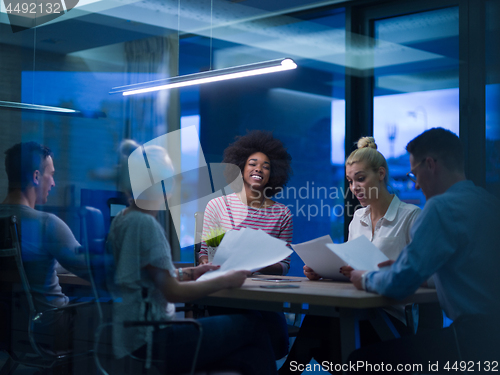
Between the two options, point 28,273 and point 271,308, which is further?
point 28,273

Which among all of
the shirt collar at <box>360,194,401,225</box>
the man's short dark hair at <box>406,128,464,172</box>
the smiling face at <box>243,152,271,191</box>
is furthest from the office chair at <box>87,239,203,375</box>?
the smiling face at <box>243,152,271,191</box>

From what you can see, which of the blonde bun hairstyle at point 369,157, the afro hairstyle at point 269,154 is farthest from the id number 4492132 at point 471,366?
the afro hairstyle at point 269,154

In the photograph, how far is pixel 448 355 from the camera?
1720mm

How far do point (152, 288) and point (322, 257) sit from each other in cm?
73

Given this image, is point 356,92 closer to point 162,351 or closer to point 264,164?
point 264,164

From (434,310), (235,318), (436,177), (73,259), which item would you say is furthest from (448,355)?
(73,259)

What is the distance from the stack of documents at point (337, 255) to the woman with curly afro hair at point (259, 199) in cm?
46

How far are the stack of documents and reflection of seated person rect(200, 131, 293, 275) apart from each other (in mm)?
479

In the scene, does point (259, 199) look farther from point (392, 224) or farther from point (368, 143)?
point (392, 224)

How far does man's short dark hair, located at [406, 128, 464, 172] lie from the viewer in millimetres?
1794

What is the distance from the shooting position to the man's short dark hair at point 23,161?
7.35 ft

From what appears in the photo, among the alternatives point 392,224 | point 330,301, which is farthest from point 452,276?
point 392,224

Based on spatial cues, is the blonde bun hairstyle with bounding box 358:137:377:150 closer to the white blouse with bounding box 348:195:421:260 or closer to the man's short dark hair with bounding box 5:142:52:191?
the white blouse with bounding box 348:195:421:260

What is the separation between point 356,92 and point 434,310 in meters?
2.57
